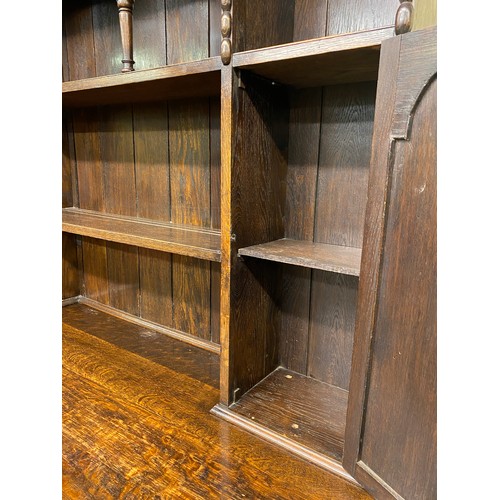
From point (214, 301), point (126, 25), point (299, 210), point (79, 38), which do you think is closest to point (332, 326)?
point (299, 210)

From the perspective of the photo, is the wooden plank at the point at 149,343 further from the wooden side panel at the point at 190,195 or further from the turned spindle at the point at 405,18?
the turned spindle at the point at 405,18

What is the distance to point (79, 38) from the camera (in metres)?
1.74

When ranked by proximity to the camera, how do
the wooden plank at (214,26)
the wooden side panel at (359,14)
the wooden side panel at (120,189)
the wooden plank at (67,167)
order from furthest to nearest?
the wooden plank at (67,167) → the wooden side panel at (120,189) → the wooden plank at (214,26) → the wooden side panel at (359,14)

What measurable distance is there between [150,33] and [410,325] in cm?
141

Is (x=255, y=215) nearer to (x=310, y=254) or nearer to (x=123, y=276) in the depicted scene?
(x=310, y=254)

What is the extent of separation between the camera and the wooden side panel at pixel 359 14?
101 cm

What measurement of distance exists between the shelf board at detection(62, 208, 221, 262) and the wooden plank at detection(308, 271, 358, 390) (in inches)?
15.5

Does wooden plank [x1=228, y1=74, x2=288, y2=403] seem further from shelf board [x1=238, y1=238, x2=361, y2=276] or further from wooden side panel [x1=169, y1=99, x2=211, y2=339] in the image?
wooden side panel [x1=169, y1=99, x2=211, y2=339]

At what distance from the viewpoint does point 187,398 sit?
125 cm

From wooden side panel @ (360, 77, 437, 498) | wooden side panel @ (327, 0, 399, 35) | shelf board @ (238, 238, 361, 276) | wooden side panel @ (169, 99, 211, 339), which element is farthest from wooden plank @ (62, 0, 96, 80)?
wooden side panel @ (360, 77, 437, 498)

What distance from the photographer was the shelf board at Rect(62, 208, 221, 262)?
117cm

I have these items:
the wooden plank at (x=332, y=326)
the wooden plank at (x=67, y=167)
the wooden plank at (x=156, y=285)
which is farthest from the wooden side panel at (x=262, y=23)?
the wooden plank at (x=67, y=167)

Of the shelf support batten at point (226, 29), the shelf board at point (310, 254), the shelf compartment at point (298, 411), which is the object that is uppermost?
the shelf support batten at point (226, 29)

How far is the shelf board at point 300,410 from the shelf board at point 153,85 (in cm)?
100
